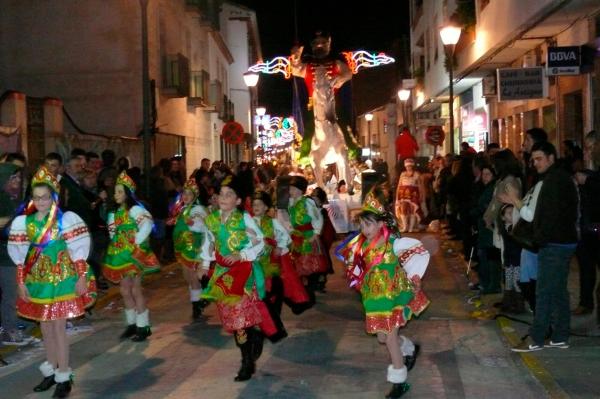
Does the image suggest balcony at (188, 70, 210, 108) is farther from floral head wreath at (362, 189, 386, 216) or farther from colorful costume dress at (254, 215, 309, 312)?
floral head wreath at (362, 189, 386, 216)

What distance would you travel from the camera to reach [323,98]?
24.6 m

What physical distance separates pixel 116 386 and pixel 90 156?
6782 mm

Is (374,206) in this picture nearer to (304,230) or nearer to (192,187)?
(192,187)

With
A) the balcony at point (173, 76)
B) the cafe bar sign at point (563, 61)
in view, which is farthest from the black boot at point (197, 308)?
the balcony at point (173, 76)

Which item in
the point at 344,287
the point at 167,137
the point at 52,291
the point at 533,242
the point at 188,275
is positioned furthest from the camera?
the point at 167,137

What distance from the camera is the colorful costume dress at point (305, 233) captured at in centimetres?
1176

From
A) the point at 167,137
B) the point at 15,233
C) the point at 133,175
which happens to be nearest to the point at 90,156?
the point at 133,175

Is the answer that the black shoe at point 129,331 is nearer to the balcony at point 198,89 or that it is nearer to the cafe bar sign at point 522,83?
the cafe bar sign at point 522,83

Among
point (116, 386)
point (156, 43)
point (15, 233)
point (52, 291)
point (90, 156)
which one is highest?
point (156, 43)

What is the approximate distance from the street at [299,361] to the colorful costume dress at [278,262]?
0.50m

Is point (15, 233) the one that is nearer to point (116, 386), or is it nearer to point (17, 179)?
point (116, 386)

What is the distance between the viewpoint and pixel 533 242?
27.2 ft

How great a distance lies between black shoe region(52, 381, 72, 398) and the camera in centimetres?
731

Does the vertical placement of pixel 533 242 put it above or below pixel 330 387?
above
